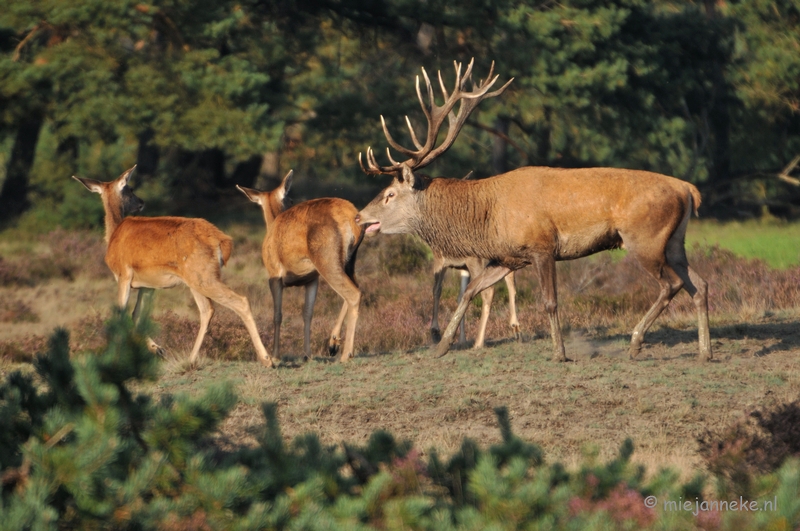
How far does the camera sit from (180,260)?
399 inches

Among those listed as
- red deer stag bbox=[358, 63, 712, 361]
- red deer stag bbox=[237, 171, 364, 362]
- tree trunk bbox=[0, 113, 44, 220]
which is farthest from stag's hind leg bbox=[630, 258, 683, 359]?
Answer: tree trunk bbox=[0, 113, 44, 220]

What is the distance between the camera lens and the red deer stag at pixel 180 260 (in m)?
10.0

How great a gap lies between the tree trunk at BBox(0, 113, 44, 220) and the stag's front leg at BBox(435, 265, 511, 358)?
655 inches

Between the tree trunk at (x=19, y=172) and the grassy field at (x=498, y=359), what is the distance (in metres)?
6.75

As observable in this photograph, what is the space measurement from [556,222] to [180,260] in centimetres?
350

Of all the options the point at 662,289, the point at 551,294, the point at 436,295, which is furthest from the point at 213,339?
the point at 662,289

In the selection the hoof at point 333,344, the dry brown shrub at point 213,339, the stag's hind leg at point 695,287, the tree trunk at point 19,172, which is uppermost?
the stag's hind leg at point 695,287

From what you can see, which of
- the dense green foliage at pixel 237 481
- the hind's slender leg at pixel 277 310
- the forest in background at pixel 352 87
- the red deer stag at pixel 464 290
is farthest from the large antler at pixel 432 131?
the forest in background at pixel 352 87

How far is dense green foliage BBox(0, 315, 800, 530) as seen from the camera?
3863 mm

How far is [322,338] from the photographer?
42.8ft

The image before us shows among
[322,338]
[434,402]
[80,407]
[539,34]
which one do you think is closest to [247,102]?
[539,34]

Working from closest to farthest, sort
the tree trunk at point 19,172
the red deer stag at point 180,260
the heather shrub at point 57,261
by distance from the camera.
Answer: the red deer stag at point 180,260, the heather shrub at point 57,261, the tree trunk at point 19,172

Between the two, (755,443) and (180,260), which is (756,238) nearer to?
(180,260)

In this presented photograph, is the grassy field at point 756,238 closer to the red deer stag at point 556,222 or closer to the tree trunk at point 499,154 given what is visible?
the tree trunk at point 499,154
